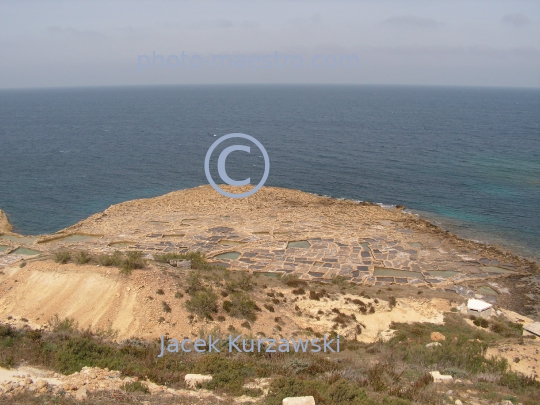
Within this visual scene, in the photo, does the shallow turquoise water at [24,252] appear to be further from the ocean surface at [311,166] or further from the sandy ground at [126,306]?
the sandy ground at [126,306]

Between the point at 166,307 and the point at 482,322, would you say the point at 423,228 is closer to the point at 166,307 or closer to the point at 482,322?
the point at 482,322

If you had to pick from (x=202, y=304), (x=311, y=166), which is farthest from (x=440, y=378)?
(x=311, y=166)

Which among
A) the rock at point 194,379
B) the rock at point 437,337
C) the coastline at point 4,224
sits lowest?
the rock at point 437,337

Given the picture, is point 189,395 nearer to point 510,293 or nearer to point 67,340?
point 67,340

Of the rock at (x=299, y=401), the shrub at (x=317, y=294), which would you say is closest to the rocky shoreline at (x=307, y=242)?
the shrub at (x=317, y=294)

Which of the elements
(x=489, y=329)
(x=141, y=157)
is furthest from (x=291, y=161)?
(x=489, y=329)

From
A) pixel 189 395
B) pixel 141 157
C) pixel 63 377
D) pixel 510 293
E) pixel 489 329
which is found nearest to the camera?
pixel 189 395

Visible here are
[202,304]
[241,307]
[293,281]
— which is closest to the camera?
[202,304]
